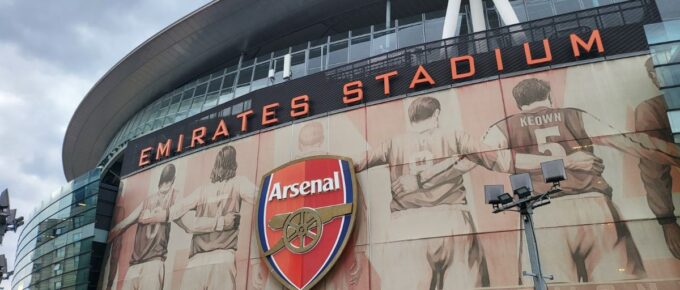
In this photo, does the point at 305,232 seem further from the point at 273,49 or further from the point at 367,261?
the point at 273,49

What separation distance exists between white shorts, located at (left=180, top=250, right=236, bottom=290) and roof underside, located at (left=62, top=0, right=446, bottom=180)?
1551 centimetres

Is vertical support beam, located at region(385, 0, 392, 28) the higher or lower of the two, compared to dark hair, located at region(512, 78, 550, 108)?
higher

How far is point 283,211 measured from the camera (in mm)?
23375

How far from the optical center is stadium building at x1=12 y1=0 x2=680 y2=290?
60.9 ft

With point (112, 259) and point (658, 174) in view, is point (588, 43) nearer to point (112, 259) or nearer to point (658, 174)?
point (658, 174)

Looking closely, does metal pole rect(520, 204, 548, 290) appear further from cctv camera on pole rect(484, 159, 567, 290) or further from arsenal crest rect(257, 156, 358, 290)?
arsenal crest rect(257, 156, 358, 290)

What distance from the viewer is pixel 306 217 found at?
74.4 feet

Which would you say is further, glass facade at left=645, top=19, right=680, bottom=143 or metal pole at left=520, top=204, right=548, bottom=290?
glass facade at left=645, top=19, right=680, bottom=143

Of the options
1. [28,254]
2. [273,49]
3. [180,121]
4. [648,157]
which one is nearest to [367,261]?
[648,157]

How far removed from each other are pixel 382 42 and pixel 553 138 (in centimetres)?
1150

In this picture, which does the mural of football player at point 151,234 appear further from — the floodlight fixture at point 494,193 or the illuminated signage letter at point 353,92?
the floodlight fixture at point 494,193

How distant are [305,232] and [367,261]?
3163 millimetres

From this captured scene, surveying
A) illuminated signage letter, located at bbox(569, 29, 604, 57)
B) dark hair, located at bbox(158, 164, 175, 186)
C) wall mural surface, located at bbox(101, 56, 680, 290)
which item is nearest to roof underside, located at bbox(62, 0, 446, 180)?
dark hair, located at bbox(158, 164, 175, 186)

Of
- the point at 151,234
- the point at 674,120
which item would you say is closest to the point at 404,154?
the point at 674,120
